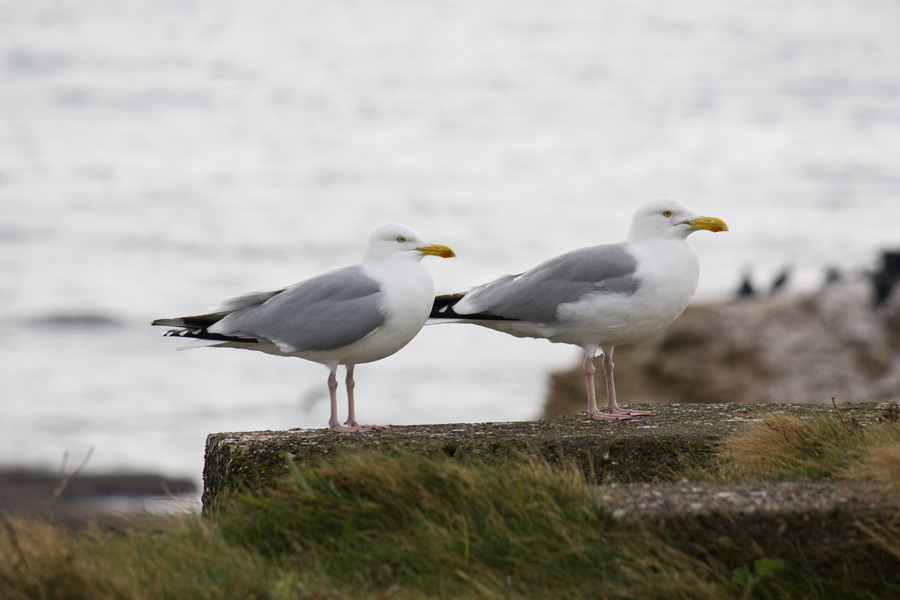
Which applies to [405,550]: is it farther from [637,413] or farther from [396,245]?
[637,413]

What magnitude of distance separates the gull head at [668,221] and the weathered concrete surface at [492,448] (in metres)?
1.16

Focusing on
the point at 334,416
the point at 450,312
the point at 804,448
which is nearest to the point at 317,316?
the point at 334,416

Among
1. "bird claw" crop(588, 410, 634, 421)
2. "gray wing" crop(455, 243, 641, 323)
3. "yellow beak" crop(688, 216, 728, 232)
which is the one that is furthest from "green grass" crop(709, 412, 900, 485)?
"yellow beak" crop(688, 216, 728, 232)

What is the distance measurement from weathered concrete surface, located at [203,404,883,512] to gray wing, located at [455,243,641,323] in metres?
0.74

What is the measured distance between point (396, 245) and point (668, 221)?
1539 millimetres

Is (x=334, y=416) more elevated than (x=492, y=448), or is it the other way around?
(x=334, y=416)

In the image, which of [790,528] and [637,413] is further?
[637,413]

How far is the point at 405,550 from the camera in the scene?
4117mm

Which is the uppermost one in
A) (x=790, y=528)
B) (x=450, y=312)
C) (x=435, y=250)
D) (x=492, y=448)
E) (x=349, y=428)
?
(x=435, y=250)

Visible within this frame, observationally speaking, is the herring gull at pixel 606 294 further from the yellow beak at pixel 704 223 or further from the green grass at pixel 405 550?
the green grass at pixel 405 550

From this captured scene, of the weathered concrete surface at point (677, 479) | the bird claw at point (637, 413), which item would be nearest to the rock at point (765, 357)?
the bird claw at point (637, 413)

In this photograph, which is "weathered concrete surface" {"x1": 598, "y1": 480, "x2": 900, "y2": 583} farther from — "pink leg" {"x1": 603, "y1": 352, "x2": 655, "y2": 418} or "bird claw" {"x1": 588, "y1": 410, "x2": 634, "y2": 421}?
"pink leg" {"x1": 603, "y1": 352, "x2": 655, "y2": 418}

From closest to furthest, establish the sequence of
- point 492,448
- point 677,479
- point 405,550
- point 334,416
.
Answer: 1. point 405,550
2. point 677,479
3. point 492,448
4. point 334,416

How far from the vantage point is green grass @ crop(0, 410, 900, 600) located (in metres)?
3.77
